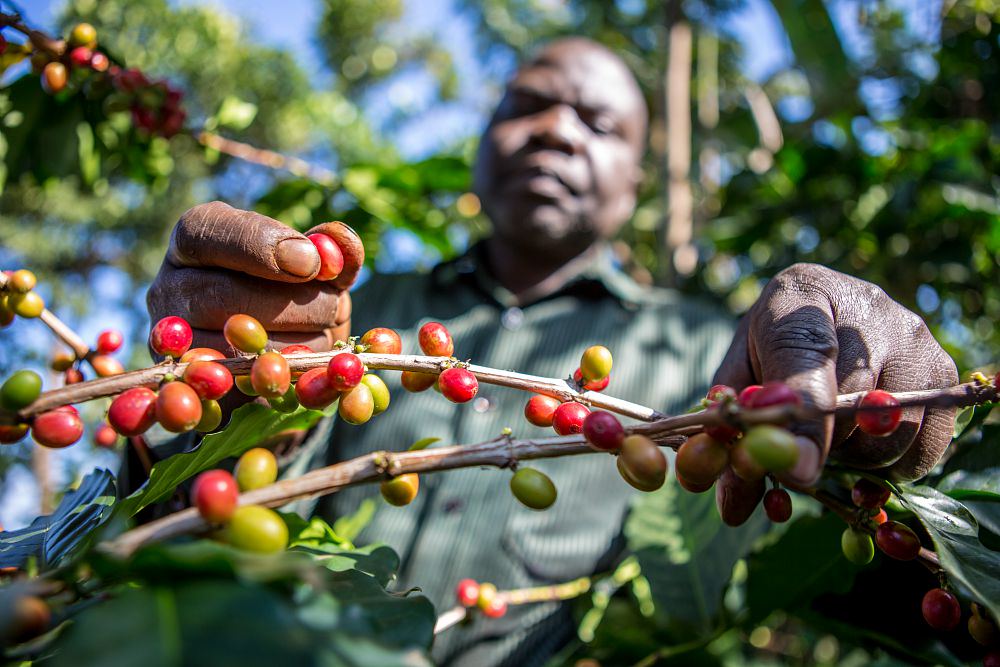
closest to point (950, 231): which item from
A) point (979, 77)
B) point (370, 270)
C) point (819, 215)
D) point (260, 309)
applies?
point (819, 215)

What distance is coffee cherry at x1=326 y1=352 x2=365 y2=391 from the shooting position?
0.63m

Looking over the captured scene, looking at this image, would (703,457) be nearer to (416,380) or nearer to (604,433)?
(604,433)

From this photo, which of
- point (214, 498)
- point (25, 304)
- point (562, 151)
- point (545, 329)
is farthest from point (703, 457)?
point (562, 151)

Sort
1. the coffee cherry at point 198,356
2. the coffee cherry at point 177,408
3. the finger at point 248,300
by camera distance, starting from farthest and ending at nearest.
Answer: the finger at point 248,300 < the coffee cherry at point 198,356 < the coffee cherry at point 177,408

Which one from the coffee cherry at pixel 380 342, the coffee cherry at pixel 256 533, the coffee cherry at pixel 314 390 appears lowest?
the coffee cherry at pixel 380 342

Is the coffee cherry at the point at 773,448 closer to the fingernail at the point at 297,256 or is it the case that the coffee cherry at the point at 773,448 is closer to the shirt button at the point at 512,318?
the fingernail at the point at 297,256

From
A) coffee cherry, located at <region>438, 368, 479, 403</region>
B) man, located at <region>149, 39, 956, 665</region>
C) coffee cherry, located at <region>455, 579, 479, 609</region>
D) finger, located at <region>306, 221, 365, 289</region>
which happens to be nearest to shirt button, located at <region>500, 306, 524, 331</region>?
man, located at <region>149, 39, 956, 665</region>

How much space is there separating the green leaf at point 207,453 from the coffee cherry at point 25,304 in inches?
8.6

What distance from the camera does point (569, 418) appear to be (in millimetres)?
682

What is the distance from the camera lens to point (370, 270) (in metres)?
2.31

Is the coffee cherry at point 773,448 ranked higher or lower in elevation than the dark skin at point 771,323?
higher

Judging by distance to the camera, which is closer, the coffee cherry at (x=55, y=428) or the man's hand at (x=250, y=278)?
the coffee cherry at (x=55, y=428)

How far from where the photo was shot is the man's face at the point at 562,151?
7.16 feet

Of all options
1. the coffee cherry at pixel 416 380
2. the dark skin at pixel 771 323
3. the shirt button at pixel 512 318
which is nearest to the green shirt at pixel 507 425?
the shirt button at pixel 512 318
